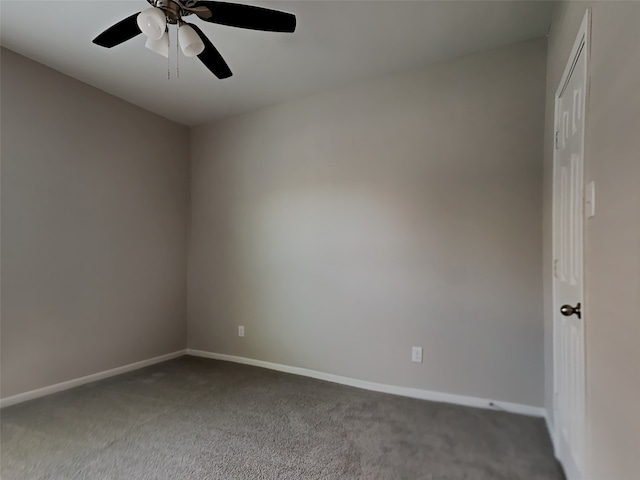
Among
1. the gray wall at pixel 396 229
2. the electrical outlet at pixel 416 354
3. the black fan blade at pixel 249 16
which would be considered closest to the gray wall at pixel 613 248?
the gray wall at pixel 396 229

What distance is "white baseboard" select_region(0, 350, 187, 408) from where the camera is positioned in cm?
263

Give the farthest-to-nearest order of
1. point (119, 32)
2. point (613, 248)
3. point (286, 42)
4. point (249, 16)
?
point (286, 42)
point (119, 32)
point (249, 16)
point (613, 248)

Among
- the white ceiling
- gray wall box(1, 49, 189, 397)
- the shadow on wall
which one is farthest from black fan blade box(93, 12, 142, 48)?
the shadow on wall

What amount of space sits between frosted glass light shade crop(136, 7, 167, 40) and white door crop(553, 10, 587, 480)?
1.79 meters

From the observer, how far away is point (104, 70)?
2869mm

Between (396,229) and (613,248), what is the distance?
1.80m

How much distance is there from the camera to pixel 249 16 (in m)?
1.72

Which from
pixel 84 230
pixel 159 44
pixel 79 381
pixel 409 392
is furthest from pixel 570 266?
pixel 79 381

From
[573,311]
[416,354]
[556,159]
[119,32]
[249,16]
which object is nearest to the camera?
[573,311]

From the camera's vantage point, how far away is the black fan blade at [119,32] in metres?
1.81

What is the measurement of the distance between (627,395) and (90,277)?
3581 millimetres

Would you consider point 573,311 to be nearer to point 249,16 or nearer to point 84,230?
point 249,16

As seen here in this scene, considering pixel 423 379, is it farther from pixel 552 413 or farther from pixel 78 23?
pixel 78 23

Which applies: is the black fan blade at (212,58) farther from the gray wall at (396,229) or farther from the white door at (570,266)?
the white door at (570,266)
